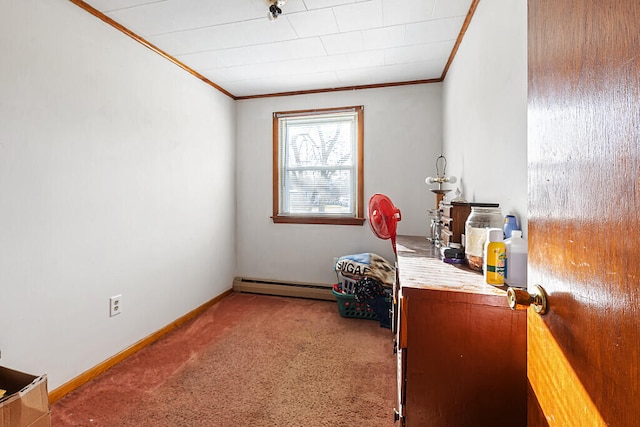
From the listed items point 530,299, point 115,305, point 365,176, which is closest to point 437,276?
point 530,299

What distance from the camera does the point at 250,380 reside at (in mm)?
1836

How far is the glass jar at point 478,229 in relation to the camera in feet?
3.99

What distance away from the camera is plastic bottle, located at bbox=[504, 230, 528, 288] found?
984 mm

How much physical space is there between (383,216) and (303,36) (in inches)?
54.5

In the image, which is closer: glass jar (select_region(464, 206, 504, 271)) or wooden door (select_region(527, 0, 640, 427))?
wooden door (select_region(527, 0, 640, 427))

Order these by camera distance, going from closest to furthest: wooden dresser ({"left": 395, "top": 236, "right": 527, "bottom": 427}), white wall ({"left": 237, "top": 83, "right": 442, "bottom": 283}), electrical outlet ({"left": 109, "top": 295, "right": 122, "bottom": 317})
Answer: wooden dresser ({"left": 395, "top": 236, "right": 527, "bottom": 427}) < electrical outlet ({"left": 109, "top": 295, "right": 122, "bottom": 317}) < white wall ({"left": 237, "top": 83, "right": 442, "bottom": 283})

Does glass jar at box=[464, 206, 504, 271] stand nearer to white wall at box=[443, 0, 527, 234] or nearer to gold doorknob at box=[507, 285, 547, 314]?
white wall at box=[443, 0, 527, 234]

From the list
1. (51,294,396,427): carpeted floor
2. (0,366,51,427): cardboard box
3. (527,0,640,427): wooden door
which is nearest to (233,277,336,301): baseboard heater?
(51,294,396,427): carpeted floor

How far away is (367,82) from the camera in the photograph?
3.04 meters

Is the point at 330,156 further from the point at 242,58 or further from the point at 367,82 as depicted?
the point at 242,58

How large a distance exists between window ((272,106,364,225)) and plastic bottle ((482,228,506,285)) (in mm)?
2158

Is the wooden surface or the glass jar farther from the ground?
the glass jar

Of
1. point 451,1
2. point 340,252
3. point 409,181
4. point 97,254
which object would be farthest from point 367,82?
point 97,254

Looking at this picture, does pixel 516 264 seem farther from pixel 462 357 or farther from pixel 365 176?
pixel 365 176
